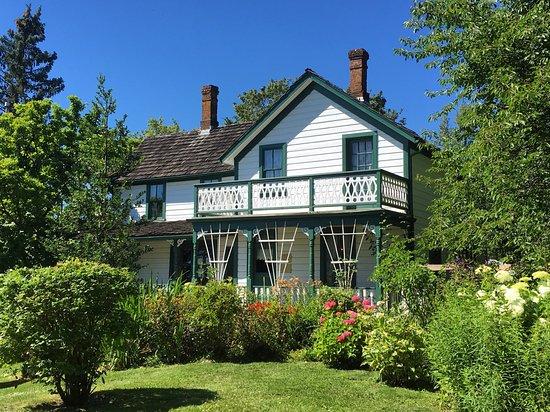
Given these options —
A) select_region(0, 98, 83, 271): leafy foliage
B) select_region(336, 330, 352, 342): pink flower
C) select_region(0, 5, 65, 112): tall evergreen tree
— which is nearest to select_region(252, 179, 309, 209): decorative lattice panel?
select_region(0, 98, 83, 271): leafy foliage

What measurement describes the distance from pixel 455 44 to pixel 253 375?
7110mm

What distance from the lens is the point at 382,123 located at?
18266 mm

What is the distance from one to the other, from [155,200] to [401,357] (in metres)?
17.8

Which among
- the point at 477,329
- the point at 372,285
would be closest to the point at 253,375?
the point at 477,329

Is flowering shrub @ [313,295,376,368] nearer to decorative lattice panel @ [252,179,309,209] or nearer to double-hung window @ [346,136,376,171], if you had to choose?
decorative lattice panel @ [252,179,309,209]

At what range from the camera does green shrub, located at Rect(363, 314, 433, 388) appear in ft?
28.3

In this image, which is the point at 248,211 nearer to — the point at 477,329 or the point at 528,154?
the point at 528,154

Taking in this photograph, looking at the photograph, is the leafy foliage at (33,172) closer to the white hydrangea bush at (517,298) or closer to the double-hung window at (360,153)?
the double-hung window at (360,153)

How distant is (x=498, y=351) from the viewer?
18.5 ft

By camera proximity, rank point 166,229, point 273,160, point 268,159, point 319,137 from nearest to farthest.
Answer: point 319,137 < point 273,160 < point 268,159 < point 166,229

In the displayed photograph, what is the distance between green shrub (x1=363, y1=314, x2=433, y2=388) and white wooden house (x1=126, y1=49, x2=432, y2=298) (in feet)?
21.6

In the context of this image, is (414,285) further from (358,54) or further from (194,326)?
(358,54)

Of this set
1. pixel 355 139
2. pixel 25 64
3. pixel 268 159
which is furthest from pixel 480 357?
pixel 25 64

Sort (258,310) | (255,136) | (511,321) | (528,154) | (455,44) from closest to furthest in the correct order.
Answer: (511,321) < (528,154) < (455,44) < (258,310) < (255,136)
